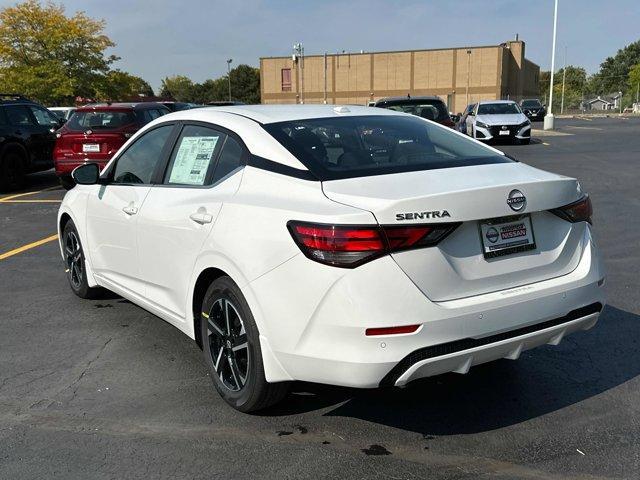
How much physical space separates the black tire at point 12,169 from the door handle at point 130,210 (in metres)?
10.1

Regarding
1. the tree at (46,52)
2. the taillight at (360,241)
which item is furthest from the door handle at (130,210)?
the tree at (46,52)

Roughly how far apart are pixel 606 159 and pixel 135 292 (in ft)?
48.7

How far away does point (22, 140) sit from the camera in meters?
13.1

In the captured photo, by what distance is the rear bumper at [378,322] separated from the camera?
273 cm

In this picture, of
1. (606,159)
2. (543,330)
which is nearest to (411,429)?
(543,330)

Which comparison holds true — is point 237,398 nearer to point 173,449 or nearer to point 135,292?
point 173,449

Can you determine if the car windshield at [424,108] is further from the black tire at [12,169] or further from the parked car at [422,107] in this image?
the black tire at [12,169]

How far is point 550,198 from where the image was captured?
10.2 ft

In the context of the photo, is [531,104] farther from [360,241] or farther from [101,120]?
[360,241]

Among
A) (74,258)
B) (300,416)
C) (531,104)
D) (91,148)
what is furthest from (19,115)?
(531,104)

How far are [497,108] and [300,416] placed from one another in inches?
847

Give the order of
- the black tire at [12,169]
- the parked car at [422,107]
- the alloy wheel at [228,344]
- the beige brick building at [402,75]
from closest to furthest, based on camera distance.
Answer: the alloy wheel at [228,344], the black tire at [12,169], the parked car at [422,107], the beige brick building at [402,75]

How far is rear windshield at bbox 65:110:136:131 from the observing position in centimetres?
1204

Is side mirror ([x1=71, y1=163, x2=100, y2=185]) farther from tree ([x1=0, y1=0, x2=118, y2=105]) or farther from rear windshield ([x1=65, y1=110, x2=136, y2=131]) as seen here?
tree ([x1=0, y1=0, x2=118, y2=105])
